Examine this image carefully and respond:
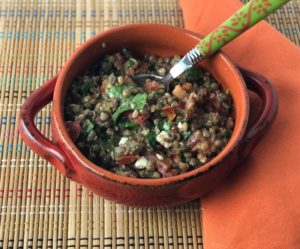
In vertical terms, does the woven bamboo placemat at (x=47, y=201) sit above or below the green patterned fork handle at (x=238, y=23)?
below

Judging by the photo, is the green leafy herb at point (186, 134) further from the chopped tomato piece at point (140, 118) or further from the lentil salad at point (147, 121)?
the chopped tomato piece at point (140, 118)

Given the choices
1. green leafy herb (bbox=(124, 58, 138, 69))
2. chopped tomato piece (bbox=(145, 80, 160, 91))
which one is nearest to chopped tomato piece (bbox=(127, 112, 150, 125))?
chopped tomato piece (bbox=(145, 80, 160, 91))

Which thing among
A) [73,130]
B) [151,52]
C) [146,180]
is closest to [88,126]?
[73,130]

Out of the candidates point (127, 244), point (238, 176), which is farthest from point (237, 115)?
point (127, 244)

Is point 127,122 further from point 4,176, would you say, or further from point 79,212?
point 4,176

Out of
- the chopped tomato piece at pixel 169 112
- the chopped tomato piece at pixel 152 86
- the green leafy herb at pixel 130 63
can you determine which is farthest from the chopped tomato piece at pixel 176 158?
the green leafy herb at pixel 130 63

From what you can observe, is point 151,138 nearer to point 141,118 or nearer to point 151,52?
point 141,118
